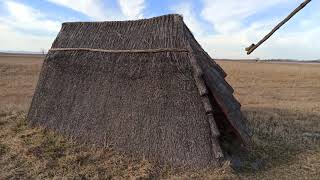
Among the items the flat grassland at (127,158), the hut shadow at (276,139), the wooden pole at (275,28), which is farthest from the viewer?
the hut shadow at (276,139)

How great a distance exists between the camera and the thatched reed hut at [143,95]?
26.0ft

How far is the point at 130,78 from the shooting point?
8.78 metres

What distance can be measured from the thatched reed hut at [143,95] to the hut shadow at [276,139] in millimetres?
458

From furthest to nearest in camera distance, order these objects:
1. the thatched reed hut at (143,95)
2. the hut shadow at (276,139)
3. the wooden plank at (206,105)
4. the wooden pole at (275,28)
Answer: the hut shadow at (276,139) → the thatched reed hut at (143,95) → the wooden plank at (206,105) → the wooden pole at (275,28)

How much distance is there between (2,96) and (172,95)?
44.4ft

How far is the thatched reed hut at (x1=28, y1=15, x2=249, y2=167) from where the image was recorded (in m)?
7.94

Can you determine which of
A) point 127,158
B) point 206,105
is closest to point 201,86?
point 206,105

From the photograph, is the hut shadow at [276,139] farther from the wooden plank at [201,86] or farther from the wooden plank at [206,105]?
the wooden plank at [201,86]

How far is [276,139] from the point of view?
10.2 m

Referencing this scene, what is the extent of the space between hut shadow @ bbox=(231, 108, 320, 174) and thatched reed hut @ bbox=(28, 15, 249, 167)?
458 mm

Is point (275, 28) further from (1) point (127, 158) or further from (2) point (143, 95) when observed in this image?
(1) point (127, 158)

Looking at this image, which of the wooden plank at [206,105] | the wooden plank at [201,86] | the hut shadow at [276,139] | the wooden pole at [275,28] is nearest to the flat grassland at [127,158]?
the hut shadow at [276,139]

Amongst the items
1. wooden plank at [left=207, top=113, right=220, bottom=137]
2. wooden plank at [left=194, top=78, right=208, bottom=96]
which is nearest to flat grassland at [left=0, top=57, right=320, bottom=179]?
wooden plank at [left=207, top=113, right=220, bottom=137]

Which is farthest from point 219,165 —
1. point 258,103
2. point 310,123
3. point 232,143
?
point 258,103
